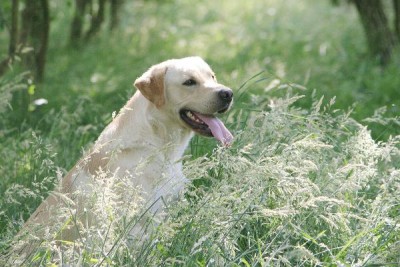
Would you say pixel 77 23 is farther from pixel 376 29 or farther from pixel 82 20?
pixel 376 29

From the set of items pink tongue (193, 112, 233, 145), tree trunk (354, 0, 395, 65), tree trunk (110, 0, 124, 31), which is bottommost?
tree trunk (110, 0, 124, 31)

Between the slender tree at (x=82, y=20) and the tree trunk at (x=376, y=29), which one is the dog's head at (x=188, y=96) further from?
the slender tree at (x=82, y=20)

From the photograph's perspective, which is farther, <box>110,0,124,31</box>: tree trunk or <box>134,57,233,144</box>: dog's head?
<box>110,0,124,31</box>: tree trunk

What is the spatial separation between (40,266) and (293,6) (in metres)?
11.4

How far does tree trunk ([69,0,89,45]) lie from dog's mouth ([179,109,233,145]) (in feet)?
20.9

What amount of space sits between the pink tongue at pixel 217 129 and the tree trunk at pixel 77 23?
643 cm

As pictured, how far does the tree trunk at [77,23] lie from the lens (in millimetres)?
11430

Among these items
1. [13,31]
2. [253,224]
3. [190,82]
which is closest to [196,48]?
[13,31]

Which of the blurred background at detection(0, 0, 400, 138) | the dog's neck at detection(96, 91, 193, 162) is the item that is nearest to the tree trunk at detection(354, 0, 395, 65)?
the blurred background at detection(0, 0, 400, 138)

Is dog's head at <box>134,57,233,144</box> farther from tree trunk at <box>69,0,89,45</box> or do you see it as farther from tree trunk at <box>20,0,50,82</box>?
tree trunk at <box>69,0,89,45</box>

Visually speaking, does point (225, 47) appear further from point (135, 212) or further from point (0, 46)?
point (135, 212)

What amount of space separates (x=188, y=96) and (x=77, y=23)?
22.0 feet

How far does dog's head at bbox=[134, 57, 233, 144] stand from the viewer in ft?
17.1

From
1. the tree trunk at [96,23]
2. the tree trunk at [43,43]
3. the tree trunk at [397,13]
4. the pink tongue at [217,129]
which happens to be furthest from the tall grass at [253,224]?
the tree trunk at [96,23]
